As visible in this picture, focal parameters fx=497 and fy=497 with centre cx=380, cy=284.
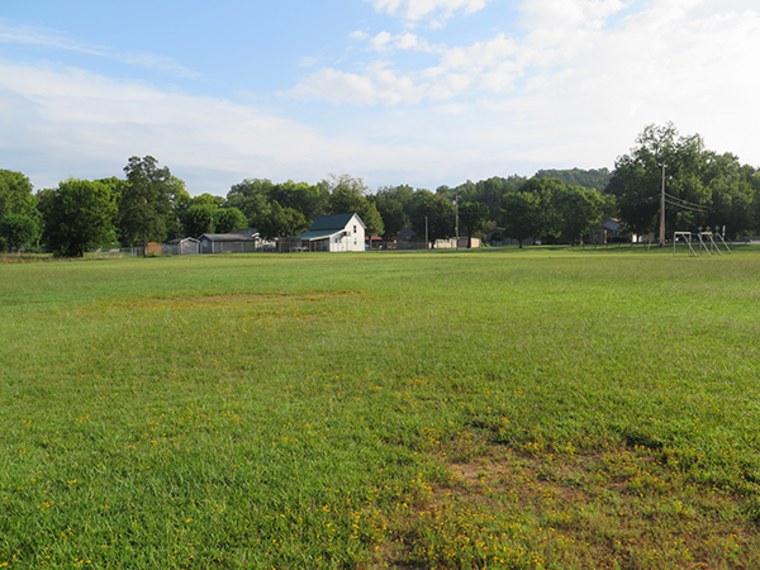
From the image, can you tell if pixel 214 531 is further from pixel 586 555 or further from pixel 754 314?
pixel 754 314

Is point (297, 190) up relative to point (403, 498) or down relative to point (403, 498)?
up

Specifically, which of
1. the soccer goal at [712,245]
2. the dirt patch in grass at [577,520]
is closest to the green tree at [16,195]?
the soccer goal at [712,245]

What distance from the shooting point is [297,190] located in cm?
11731

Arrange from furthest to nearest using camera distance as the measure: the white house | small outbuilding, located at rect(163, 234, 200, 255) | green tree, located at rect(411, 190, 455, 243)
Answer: green tree, located at rect(411, 190, 455, 243) → the white house → small outbuilding, located at rect(163, 234, 200, 255)

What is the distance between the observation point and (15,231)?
7831cm

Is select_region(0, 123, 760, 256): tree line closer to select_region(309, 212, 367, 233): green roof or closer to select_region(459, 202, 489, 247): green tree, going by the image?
select_region(459, 202, 489, 247): green tree

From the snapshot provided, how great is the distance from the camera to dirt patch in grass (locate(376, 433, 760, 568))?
2.97 m

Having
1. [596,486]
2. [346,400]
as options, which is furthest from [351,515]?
A: [346,400]

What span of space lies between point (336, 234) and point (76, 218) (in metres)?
43.2

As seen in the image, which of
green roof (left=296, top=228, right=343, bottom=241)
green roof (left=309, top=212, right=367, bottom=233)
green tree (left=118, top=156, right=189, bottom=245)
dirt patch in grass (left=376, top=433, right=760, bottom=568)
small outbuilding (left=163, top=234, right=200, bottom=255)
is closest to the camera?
dirt patch in grass (left=376, top=433, right=760, bottom=568)

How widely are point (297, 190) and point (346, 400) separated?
115592mm

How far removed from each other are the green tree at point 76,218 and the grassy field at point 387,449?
64.2m

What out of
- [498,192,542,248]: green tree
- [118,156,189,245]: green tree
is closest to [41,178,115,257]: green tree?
[118,156,189,245]: green tree

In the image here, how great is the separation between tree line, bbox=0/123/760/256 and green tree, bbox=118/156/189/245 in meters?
0.16
